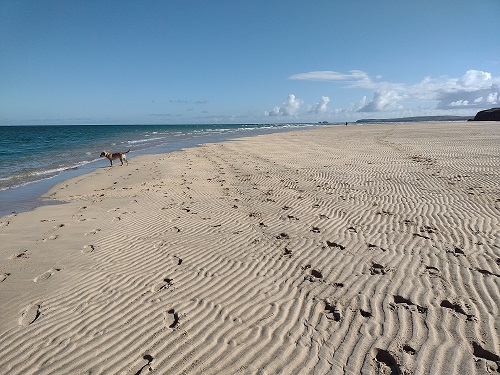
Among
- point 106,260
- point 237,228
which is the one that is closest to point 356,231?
point 237,228

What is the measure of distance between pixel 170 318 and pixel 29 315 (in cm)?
210

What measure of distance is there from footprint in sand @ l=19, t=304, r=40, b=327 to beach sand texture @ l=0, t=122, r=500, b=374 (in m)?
0.02

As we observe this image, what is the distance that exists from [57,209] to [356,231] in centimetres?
901

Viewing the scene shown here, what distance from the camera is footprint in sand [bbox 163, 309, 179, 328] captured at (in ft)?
13.6

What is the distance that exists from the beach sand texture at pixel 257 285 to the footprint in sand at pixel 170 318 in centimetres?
3

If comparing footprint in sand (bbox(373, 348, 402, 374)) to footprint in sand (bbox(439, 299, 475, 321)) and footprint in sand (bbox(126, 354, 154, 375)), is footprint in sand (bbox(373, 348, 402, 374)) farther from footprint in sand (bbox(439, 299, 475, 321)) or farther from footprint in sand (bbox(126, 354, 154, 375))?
footprint in sand (bbox(126, 354, 154, 375))

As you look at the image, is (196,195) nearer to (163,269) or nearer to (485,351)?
(163,269)

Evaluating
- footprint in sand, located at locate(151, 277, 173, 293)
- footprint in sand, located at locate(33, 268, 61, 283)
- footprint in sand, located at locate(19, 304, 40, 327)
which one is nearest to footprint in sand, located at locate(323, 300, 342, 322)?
footprint in sand, located at locate(151, 277, 173, 293)

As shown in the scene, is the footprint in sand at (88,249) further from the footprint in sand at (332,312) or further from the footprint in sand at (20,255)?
the footprint in sand at (332,312)

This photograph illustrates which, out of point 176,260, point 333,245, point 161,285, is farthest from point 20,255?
point 333,245

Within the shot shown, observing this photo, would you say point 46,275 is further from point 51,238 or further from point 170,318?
point 170,318

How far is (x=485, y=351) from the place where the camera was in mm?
3475

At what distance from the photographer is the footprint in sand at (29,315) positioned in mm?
4312

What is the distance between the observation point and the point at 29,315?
4.46 meters
